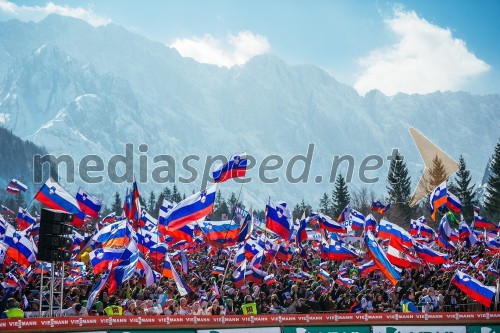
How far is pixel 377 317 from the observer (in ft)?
54.6

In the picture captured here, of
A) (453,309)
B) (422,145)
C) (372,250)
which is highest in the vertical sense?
(422,145)

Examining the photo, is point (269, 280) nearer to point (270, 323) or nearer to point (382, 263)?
point (382, 263)

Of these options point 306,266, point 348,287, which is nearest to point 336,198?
point 306,266

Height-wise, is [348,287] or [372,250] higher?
[372,250]

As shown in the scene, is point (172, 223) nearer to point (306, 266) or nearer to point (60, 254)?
point (60, 254)

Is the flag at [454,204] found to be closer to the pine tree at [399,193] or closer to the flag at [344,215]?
the flag at [344,215]

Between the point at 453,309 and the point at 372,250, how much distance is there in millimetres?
4197

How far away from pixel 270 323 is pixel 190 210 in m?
5.73

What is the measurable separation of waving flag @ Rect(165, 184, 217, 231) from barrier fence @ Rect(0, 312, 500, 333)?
5.43 metres

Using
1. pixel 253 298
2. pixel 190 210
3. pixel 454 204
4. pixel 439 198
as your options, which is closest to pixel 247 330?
pixel 253 298

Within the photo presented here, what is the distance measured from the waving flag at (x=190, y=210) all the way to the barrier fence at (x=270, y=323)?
5.43 m

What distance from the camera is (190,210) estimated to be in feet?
67.6

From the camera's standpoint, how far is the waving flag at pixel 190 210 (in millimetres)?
20547

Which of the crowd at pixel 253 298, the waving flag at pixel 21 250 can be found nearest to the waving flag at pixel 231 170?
the crowd at pixel 253 298
